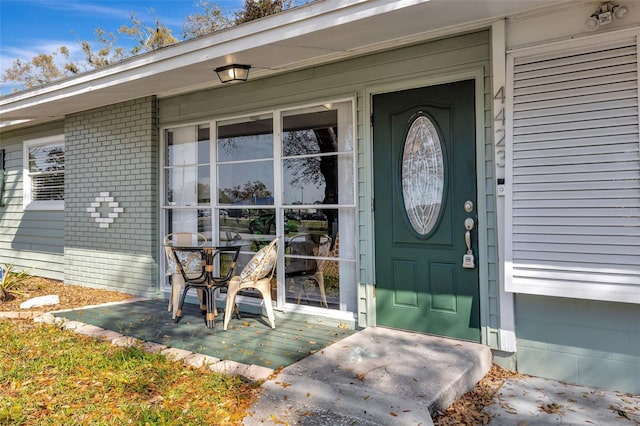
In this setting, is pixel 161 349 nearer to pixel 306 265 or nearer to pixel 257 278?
pixel 257 278

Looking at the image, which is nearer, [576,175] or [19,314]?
[576,175]

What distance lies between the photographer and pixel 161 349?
10.6 feet

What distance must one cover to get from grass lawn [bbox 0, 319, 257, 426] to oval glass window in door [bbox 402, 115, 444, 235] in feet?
6.05

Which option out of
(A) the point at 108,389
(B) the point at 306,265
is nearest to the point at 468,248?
(B) the point at 306,265

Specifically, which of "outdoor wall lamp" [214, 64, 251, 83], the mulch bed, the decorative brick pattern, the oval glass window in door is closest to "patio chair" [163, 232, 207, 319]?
the decorative brick pattern

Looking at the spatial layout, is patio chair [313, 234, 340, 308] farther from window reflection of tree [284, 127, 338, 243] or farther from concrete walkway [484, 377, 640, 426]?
concrete walkway [484, 377, 640, 426]

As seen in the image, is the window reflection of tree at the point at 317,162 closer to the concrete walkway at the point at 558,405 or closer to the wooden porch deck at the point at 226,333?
the wooden porch deck at the point at 226,333

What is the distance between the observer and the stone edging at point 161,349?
111 inches

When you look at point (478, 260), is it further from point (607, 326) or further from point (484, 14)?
point (484, 14)

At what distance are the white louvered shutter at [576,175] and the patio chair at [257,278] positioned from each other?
6.28 feet

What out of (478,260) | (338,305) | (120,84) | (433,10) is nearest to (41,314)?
(120,84)

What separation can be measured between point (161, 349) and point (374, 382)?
165 centimetres

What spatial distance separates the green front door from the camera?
3.32m

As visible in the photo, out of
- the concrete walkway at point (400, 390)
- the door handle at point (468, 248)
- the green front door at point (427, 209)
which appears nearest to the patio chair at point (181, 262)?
the concrete walkway at point (400, 390)
